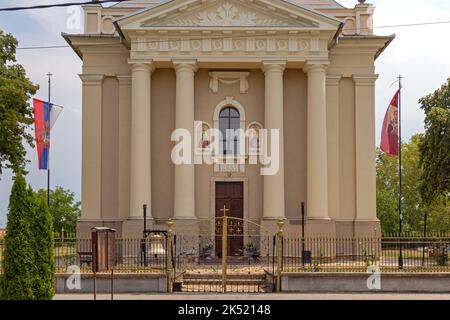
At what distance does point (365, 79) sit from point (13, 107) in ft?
Answer: 47.1

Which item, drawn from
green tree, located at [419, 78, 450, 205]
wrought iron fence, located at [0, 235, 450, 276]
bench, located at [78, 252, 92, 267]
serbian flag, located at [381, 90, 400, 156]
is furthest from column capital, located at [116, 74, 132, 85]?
green tree, located at [419, 78, 450, 205]

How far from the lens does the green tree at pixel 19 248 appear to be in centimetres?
1627

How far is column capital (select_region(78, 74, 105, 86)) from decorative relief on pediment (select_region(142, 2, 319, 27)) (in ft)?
11.2

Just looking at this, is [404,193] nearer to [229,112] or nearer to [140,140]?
[229,112]

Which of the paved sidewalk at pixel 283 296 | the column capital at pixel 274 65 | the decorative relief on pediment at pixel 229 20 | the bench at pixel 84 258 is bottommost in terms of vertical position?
the paved sidewalk at pixel 283 296

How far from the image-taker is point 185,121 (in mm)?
29141

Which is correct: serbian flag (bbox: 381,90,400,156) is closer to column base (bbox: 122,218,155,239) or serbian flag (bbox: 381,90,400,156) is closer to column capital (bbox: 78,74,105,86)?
column base (bbox: 122,218,155,239)

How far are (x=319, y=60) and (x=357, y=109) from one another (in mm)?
2896

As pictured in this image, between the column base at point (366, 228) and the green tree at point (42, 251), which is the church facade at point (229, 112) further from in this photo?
the green tree at point (42, 251)

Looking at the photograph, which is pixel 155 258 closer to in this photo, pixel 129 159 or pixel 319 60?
pixel 129 159

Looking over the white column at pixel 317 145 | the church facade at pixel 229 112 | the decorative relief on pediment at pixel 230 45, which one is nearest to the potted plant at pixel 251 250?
the church facade at pixel 229 112

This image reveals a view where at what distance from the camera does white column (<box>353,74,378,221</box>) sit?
99.1 ft

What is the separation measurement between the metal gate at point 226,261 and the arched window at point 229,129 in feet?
9.69

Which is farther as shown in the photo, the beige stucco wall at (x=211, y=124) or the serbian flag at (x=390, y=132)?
the serbian flag at (x=390, y=132)
